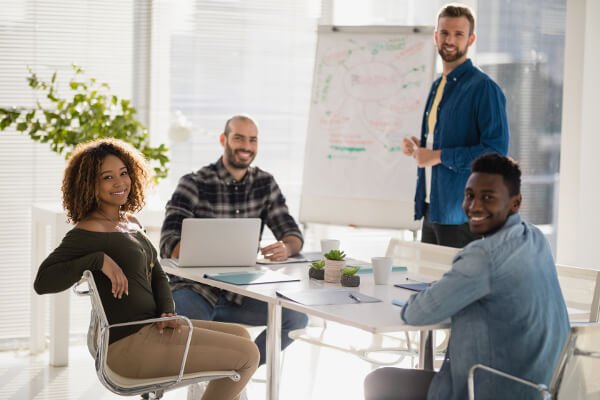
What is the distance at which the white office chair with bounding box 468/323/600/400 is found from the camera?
2145mm

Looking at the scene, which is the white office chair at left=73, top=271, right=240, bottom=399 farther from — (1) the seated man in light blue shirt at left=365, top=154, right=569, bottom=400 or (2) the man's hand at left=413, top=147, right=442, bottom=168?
(2) the man's hand at left=413, top=147, right=442, bottom=168

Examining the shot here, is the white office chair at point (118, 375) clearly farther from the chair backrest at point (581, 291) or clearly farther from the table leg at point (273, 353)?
the chair backrest at point (581, 291)

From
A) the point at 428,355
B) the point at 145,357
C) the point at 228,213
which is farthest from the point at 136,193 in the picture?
the point at 428,355

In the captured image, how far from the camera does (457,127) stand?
3963mm

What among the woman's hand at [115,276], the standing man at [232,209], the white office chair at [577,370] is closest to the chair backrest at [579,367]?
the white office chair at [577,370]

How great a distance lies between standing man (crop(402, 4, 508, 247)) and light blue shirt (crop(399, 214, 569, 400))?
1484 millimetres

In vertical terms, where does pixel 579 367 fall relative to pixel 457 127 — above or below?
below

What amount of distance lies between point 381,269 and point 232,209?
3.58ft

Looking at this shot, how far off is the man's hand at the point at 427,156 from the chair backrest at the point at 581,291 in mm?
927

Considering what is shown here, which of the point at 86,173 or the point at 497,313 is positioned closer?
the point at 497,313

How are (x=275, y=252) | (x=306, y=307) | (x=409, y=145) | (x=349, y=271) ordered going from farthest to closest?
(x=409, y=145)
(x=275, y=252)
(x=349, y=271)
(x=306, y=307)

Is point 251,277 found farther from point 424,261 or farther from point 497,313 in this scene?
point 497,313

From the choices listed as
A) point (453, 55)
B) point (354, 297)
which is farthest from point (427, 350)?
point (453, 55)

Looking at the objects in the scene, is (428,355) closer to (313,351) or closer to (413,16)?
(313,351)
